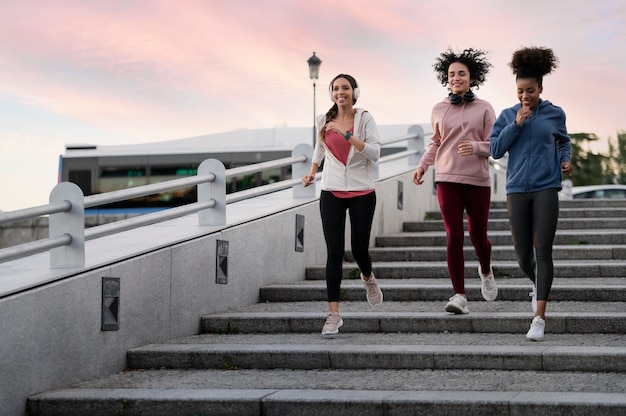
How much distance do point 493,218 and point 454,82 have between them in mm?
5619

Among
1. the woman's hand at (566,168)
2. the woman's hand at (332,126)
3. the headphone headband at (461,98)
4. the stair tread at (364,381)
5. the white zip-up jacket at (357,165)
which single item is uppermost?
the headphone headband at (461,98)

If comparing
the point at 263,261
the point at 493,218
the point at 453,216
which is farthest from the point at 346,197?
the point at 493,218

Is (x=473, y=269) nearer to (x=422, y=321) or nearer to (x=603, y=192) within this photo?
(x=422, y=321)

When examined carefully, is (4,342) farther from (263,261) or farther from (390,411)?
(263,261)

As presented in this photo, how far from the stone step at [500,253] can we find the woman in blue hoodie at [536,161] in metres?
3.59

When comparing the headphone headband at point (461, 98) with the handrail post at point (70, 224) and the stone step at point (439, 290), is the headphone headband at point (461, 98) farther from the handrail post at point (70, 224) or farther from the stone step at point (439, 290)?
the handrail post at point (70, 224)

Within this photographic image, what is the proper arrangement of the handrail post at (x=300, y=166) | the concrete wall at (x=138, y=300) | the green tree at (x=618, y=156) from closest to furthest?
1. the concrete wall at (x=138, y=300)
2. the handrail post at (x=300, y=166)
3. the green tree at (x=618, y=156)

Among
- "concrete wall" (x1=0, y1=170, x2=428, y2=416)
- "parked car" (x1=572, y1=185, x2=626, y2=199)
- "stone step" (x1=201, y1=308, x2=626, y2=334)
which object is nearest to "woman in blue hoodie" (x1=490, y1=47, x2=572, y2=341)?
"stone step" (x1=201, y1=308, x2=626, y2=334)

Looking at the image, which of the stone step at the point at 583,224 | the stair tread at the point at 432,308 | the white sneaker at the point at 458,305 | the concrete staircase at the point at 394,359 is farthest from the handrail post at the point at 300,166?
the white sneaker at the point at 458,305

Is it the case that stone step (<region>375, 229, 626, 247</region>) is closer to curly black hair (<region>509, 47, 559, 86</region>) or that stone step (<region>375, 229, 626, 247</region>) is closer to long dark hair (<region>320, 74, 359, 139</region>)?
long dark hair (<region>320, 74, 359, 139</region>)

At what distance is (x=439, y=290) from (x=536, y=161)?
87.8 inches

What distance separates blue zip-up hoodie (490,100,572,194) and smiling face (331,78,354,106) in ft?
3.92

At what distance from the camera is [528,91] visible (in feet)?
21.8

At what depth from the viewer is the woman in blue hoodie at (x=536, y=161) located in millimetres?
6598
